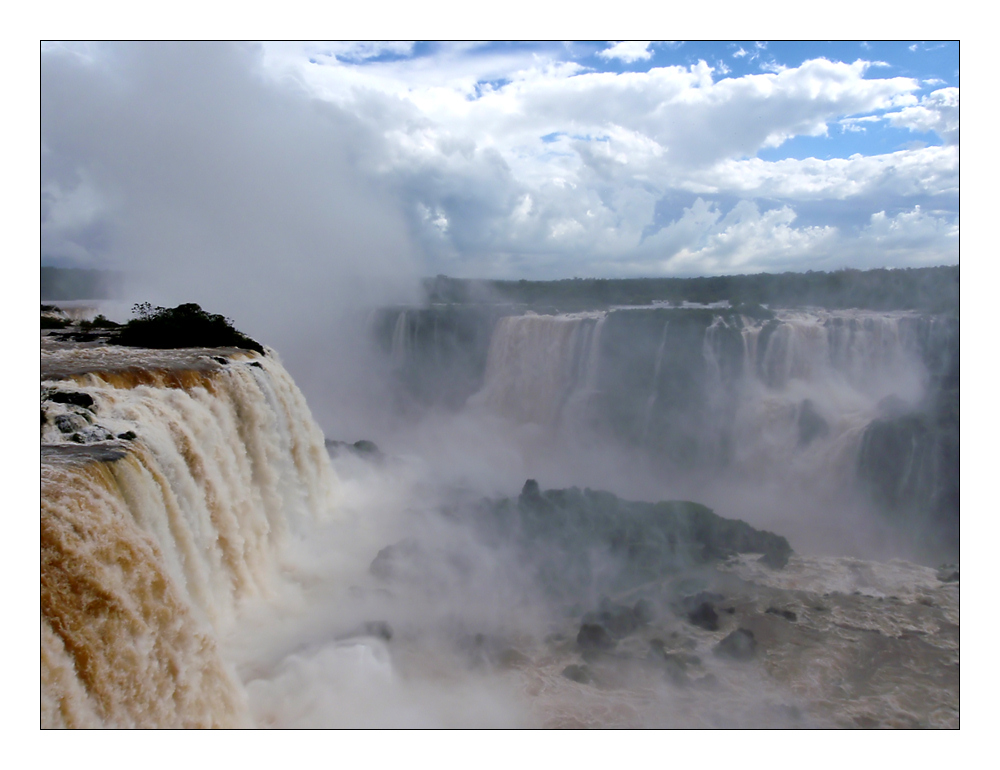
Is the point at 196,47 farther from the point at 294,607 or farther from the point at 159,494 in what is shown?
the point at 294,607

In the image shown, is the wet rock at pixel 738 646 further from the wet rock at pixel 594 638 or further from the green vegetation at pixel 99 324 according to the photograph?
the green vegetation at pixel 99 324

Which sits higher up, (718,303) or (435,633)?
(718,303)

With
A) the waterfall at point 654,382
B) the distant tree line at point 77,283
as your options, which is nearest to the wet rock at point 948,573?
the waterfall at point 654,382

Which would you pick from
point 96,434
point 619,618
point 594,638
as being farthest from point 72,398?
point 619,618

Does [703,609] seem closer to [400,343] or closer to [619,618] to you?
[619,618]

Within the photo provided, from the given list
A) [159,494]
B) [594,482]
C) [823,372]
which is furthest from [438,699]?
[823,372]
